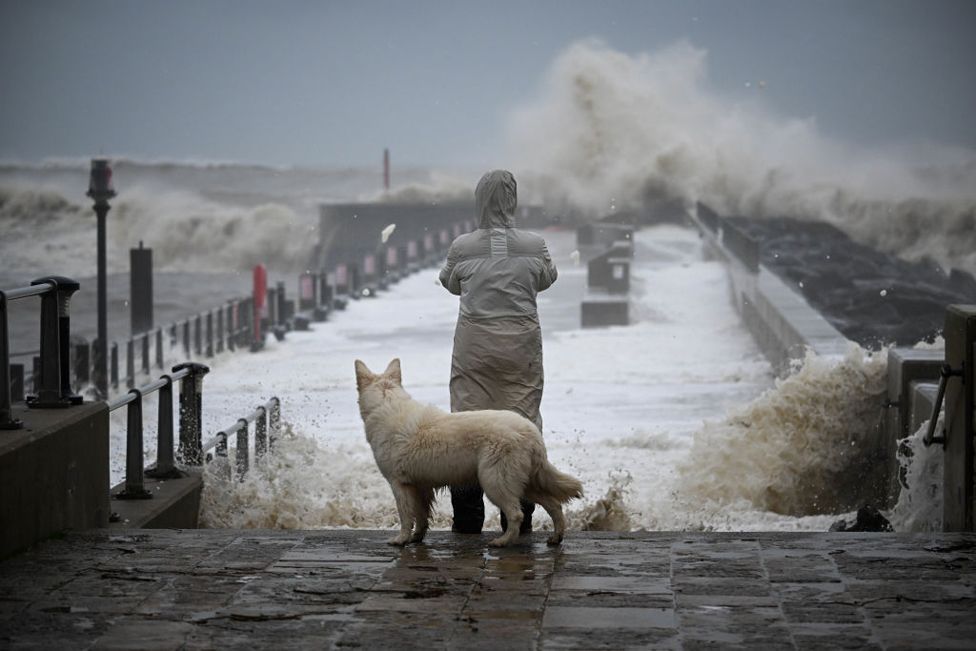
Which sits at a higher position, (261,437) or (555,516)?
(555,516)

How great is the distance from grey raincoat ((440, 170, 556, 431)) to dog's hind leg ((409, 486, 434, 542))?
50cm

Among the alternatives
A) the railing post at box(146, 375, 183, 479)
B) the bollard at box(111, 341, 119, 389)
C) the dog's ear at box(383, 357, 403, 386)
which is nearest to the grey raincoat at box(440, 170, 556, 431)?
the dog's ear at box(383, 357, 403, 386)

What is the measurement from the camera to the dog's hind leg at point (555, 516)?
5.97m

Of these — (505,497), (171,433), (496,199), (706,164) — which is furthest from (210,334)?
(706,164)

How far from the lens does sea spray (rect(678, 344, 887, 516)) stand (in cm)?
1120

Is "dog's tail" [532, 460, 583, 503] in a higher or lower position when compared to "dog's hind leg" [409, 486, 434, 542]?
higher

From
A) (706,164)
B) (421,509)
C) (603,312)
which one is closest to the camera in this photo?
(421,509)

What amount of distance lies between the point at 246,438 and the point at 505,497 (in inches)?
164

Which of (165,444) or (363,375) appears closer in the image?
(363,375)

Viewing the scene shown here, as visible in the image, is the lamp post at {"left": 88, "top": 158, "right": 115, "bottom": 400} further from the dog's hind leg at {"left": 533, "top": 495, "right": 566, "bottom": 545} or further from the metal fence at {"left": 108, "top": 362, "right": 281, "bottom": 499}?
the dog's hind leg at {"left": 533, "top": 495, "right": 566, "bottom": 545}

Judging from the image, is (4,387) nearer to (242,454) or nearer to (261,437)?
(242,454)

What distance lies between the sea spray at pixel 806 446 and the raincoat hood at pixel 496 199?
5365 mm

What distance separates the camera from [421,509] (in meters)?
6.12

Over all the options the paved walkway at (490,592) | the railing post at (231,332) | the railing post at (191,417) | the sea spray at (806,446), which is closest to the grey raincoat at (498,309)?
the paved walkway at (490,592)
